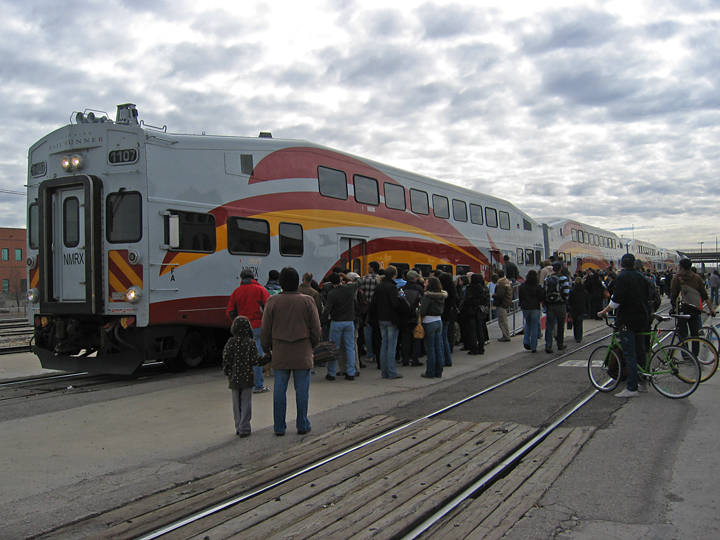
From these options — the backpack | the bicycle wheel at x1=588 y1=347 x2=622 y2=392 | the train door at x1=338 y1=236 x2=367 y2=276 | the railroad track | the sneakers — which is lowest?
the railroad track

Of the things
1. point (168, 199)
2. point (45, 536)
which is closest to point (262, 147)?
point (168, 199)

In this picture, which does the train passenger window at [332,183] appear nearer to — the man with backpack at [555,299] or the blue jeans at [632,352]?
the man with backpack at [555,299]

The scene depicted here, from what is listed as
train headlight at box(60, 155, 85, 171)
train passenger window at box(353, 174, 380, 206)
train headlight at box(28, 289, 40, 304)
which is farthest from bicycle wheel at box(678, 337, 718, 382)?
train headlight at box(28, 289, 40, 304)

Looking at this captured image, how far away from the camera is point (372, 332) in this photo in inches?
452

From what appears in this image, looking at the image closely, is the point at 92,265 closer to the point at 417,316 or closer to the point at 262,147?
the point at 262,147

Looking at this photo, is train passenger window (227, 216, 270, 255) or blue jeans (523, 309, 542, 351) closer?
train passenger window (227, 216, 270, 255)

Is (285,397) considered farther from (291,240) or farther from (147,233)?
(291,240)

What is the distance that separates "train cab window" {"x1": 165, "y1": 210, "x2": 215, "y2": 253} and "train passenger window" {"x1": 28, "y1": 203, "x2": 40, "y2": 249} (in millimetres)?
2881

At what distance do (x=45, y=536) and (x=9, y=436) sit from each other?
10.0 feet

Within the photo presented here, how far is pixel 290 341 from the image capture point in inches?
236

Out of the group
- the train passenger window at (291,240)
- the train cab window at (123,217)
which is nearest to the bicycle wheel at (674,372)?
the train passenger window at (291,240)

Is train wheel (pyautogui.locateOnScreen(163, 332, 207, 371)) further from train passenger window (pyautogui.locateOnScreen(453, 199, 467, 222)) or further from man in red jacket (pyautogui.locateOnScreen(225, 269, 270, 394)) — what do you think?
train passenger window (pyautogui.locateOnScreen(453, 199, 467, 222))

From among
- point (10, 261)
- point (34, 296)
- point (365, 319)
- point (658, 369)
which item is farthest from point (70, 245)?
point (10, 261)

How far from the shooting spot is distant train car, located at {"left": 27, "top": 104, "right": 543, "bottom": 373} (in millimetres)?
9391
